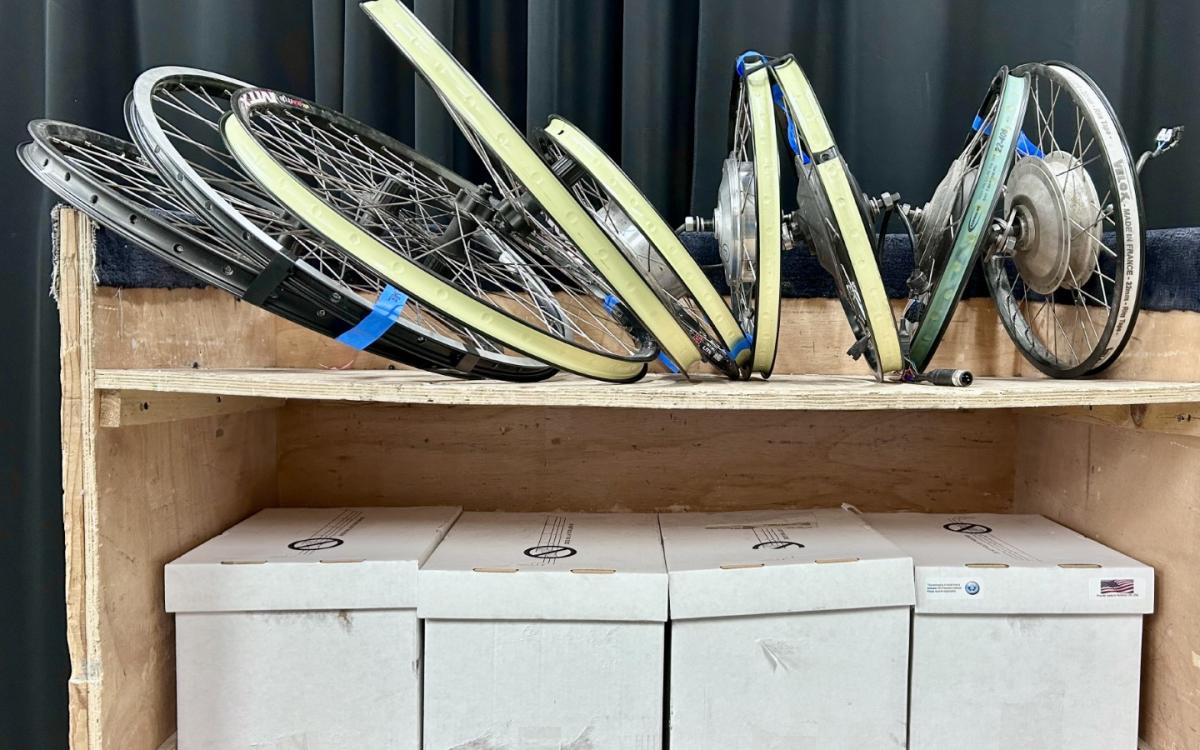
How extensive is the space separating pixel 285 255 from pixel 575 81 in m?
0.61

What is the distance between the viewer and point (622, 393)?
24.9 inches

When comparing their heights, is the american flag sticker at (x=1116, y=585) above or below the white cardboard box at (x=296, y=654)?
above

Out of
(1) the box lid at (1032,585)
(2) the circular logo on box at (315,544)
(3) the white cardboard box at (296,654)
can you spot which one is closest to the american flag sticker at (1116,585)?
(1) the box lid at (1032,585)

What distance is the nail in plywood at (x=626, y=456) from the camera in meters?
1.01

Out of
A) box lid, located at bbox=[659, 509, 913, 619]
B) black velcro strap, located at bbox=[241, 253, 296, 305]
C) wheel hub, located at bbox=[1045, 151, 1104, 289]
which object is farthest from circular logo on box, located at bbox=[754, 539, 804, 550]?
black velcro strap, located at bbox=[241, 253, 296, 305]

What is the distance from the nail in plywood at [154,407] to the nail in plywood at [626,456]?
0.20 metres

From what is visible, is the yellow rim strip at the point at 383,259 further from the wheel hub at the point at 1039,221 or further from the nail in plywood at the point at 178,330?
the wheel hub at the point at 1039,221

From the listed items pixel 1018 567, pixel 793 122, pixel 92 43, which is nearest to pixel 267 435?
pixel 92 43

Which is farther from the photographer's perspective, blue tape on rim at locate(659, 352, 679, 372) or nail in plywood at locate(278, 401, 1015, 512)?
nail in plywood at locate(278, 401, 1015, 512)

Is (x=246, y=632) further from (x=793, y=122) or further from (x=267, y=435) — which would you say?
(x=793, y=122)

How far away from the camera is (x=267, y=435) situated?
3.24 feet

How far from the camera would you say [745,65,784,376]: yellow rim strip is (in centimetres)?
65

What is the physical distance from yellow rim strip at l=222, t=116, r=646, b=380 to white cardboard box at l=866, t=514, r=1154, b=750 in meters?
0.49

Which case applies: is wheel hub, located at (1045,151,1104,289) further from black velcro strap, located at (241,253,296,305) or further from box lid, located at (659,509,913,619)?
black velcro strap, located at (241,253,296,305)
